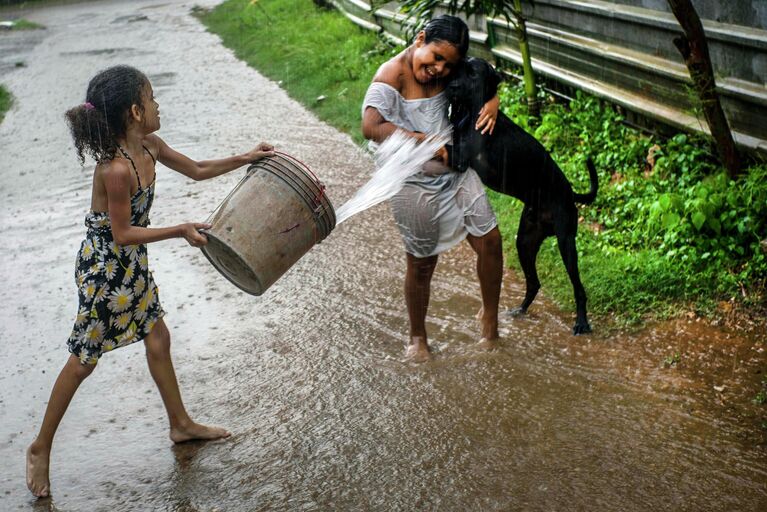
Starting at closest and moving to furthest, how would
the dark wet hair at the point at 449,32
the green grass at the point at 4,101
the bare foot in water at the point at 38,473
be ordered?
1. the bare foot in water at the point at 38,473
2. the dark wet hair at the point at 449,32
3. the green grass at the point at 4,101

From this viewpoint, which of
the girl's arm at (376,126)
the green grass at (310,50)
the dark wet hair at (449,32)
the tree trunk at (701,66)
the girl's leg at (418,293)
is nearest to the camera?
the dark wet hair at (449,32)

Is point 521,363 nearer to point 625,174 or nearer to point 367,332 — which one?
point 367,332

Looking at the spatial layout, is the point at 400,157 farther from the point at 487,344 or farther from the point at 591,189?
the point at 591,189

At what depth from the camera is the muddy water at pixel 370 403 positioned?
11.9 ft

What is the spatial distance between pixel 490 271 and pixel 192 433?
168 centimetres

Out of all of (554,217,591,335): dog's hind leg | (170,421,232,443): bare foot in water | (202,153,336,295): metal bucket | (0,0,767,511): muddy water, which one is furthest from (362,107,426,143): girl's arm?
(170,421,232,443): bare foot in water

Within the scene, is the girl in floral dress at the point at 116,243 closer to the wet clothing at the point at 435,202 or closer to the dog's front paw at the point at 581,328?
the wet clothing at the point at 435,202

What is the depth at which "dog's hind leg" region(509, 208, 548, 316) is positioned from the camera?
16.4 feet

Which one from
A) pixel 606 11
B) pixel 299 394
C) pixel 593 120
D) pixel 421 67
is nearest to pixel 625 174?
pixel 593 120

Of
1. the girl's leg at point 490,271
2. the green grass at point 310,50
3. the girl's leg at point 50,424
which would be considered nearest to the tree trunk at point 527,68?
the green grass at point 310,50

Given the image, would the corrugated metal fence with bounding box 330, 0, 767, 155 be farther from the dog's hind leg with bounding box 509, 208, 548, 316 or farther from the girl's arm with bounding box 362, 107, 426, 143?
the girl's arm with bounding box 362, 107, 426, 143

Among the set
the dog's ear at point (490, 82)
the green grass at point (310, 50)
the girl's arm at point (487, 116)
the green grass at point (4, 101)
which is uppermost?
the dog's ear at point (490, 82)

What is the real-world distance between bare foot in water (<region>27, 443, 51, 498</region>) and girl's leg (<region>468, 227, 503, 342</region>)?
223 centimetres

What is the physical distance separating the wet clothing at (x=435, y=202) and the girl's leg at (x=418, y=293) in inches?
3.1
